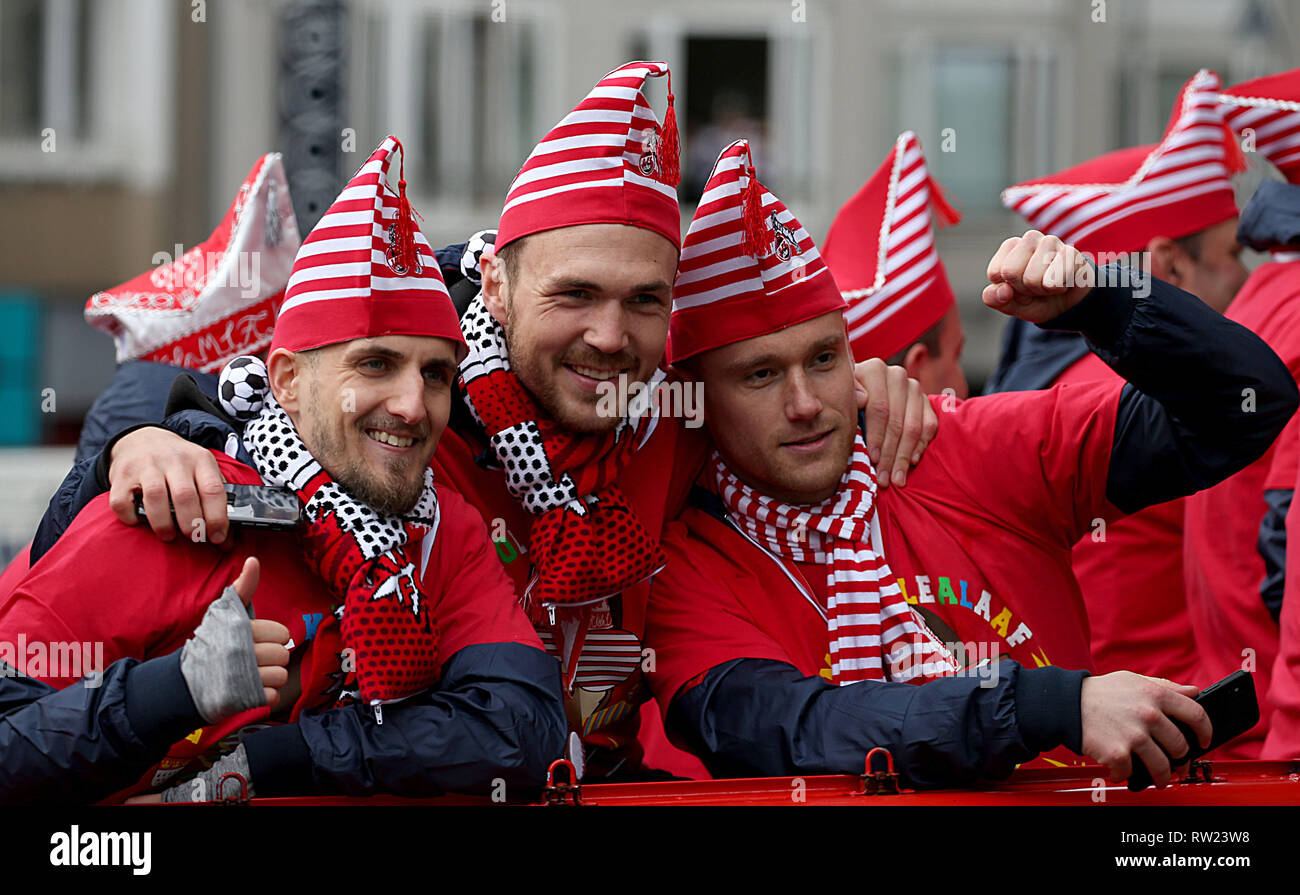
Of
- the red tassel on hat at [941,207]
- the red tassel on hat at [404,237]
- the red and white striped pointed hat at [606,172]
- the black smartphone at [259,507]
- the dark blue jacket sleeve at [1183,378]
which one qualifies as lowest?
the black smartphone at [259,507]

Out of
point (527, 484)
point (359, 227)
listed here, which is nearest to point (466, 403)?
point (527, 484)

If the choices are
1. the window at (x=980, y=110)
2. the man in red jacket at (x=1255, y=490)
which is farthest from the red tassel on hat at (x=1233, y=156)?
the window at (x=980, y=110)

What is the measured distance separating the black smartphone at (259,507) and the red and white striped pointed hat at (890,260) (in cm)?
202

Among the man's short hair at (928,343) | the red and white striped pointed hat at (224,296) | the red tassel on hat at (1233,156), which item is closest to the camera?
the red and white striped pointed hat at (224,296)

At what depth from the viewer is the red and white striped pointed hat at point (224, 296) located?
4238mm

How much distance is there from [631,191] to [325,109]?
2551 mm

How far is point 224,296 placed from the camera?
4.25 metres

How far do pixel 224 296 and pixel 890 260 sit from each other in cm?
187

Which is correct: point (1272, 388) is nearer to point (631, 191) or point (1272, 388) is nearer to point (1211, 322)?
point (1211, 322)

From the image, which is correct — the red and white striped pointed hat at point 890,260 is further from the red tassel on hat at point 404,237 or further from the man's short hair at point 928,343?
the red tassel on hat at point 404,237

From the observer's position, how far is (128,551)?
2863 millimetres

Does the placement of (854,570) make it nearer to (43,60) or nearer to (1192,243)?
(1192,243)

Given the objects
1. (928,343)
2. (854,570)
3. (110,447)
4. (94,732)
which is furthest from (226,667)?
(928,343)

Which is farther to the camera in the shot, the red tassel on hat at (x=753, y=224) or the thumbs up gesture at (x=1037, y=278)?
the red tassel on hat at (x=753, y=224)
